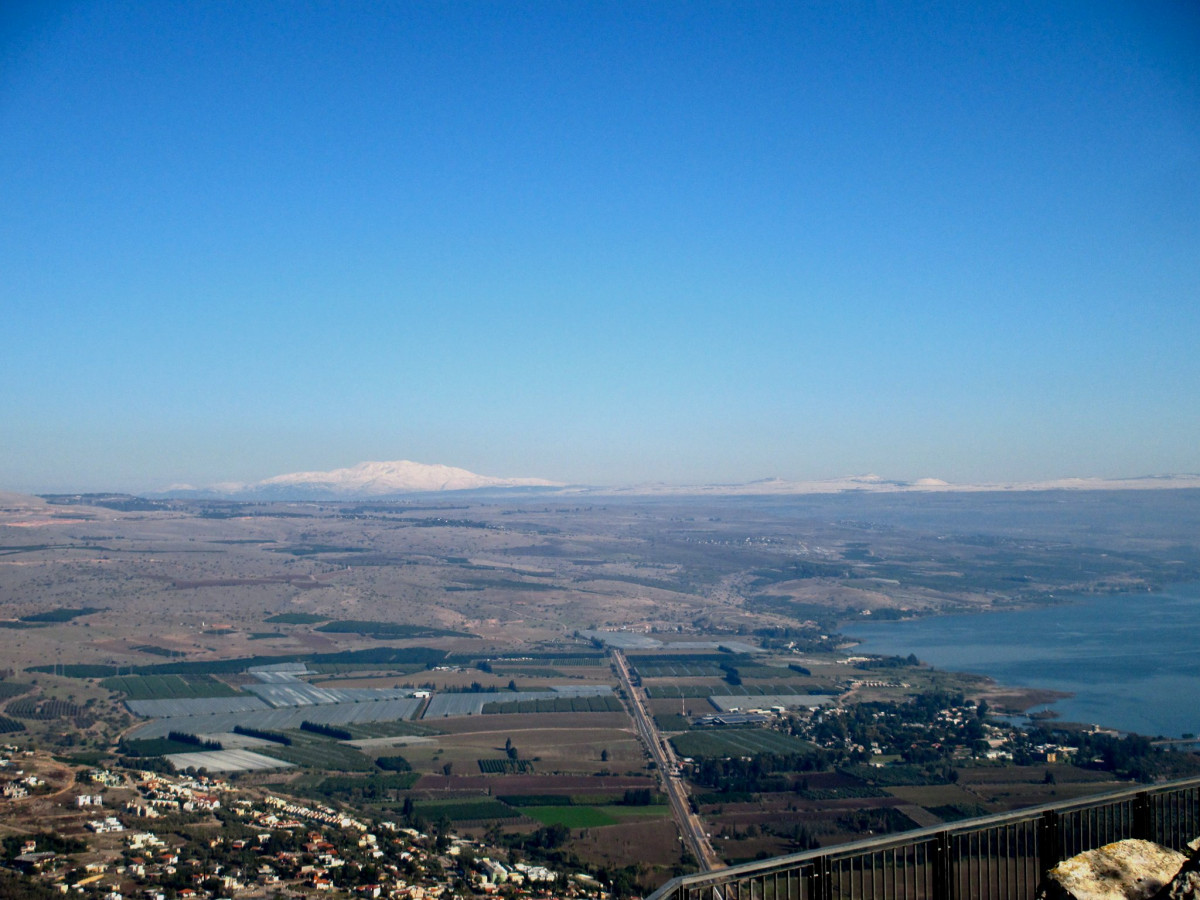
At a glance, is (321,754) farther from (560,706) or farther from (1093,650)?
(1093,650)

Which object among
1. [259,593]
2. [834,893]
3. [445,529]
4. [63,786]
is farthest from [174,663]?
[445,529]

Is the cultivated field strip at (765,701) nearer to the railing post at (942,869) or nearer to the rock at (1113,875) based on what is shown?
the railing post at (942,869)

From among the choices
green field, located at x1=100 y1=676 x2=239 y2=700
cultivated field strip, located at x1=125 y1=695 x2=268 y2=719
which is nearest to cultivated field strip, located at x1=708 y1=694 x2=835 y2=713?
cultivated field strip, located at x1=125 y1=695 x2=268 y2=719

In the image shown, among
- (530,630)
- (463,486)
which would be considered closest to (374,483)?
(463,486)

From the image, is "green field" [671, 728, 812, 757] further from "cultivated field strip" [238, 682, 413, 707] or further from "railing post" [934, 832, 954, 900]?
"railing post" [934, 832, 954, 900]

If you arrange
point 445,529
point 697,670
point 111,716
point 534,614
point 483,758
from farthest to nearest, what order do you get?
point 445,529, point 534,614, point 697,670, point 111,716, point 483,758

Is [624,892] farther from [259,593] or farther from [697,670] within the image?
[259,593]

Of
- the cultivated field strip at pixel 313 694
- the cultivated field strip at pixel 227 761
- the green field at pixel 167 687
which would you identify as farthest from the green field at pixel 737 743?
the green field at pixel 167 687
